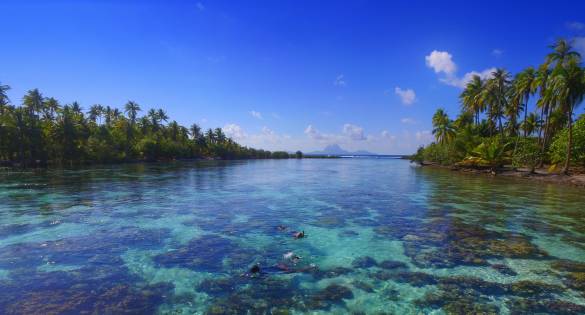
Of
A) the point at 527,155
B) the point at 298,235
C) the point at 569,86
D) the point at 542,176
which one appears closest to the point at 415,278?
the point at 298,235

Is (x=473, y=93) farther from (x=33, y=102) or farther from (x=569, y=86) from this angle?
(x=33, y=102)

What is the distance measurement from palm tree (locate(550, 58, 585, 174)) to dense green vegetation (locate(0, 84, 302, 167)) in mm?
89391

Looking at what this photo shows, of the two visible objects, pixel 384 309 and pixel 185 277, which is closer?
pixel 384 309

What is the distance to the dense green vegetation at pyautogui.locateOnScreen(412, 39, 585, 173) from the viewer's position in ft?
121

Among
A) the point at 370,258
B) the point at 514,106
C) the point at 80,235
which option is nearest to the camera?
the point at 370,258

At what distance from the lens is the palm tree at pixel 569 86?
117 ft

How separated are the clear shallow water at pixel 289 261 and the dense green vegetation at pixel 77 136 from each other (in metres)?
54.9

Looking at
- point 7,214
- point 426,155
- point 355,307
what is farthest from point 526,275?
point 426,155

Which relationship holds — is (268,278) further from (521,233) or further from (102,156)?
(102,156)

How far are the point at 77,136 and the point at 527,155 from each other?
299ft

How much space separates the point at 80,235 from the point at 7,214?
29.6ft

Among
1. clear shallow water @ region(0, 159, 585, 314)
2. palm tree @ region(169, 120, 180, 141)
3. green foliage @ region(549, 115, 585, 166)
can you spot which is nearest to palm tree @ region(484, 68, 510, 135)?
green foliage @ region(549, 115, 585, 166)

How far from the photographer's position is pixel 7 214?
60.1ft

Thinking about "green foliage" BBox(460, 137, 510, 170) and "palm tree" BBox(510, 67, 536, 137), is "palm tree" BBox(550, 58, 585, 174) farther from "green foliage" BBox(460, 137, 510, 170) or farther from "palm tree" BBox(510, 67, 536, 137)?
"green foliage" BBox(460, 137, 510, 170)
